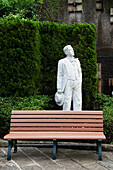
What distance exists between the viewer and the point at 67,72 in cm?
502

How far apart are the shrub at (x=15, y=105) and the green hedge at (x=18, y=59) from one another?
11.2 inches

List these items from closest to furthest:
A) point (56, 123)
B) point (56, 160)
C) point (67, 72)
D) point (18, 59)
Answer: point (56, 160)
point (56, 123)
point (67, 72)
point (18, 59)

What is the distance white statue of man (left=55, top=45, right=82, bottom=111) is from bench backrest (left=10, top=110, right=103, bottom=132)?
144 centimetres

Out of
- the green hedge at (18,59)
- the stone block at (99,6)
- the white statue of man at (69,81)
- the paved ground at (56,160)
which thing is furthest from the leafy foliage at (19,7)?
the paved ground at (56,160)

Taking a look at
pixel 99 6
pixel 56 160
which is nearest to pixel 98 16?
pixel 99 6

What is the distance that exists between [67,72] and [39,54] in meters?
1.90

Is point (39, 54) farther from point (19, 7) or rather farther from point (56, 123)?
point (56, 123)

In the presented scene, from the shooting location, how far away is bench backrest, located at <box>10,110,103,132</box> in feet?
11.7

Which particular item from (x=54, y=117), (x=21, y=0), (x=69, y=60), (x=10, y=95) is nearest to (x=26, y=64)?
(x=10, y=95)

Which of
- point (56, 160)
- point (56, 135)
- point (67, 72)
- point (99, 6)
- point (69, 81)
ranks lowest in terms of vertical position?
point (56, 160)

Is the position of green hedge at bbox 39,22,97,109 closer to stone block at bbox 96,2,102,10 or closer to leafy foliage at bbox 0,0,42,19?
leafy foliage at bbox 0,0,42,19

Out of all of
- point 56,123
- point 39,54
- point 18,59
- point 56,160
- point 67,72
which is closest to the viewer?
point 56,160

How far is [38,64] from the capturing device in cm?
643

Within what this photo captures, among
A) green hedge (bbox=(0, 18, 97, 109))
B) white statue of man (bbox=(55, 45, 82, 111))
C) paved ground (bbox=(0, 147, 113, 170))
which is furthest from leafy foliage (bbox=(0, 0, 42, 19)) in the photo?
paved ground (bbox=(0, 147, 113, 170))
